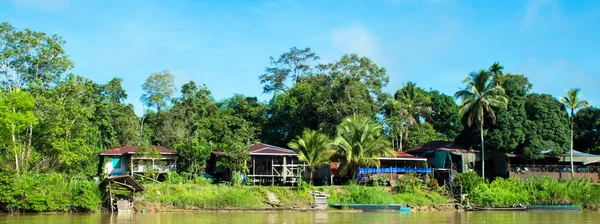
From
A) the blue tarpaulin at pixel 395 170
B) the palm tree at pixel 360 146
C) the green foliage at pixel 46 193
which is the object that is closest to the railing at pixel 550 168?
the blue tarpaulin at pixel 395 170

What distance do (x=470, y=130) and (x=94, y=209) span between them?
84.9ft

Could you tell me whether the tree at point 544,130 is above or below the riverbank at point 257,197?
above

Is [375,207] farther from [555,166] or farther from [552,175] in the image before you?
[555,166]

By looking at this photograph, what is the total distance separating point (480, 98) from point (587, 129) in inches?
609

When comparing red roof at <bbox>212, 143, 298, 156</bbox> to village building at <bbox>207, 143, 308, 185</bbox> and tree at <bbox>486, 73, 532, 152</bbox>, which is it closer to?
village building at <bbox>207, 143, 308, 185</bbox>

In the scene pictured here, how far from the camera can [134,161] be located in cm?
3822

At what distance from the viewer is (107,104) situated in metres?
48.7

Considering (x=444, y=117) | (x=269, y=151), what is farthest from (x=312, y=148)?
(x=444, y=117)

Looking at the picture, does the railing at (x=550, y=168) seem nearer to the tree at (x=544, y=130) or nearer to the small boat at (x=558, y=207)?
the tree at (x=544, y=130)

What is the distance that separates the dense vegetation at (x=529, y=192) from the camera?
37125 millimetres

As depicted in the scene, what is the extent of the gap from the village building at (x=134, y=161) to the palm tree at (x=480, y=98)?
19853 millimetres

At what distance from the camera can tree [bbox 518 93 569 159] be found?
39.8 m

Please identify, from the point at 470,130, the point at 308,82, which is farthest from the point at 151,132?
the point at 470,130

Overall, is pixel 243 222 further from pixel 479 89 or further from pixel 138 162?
pixel 479 89
